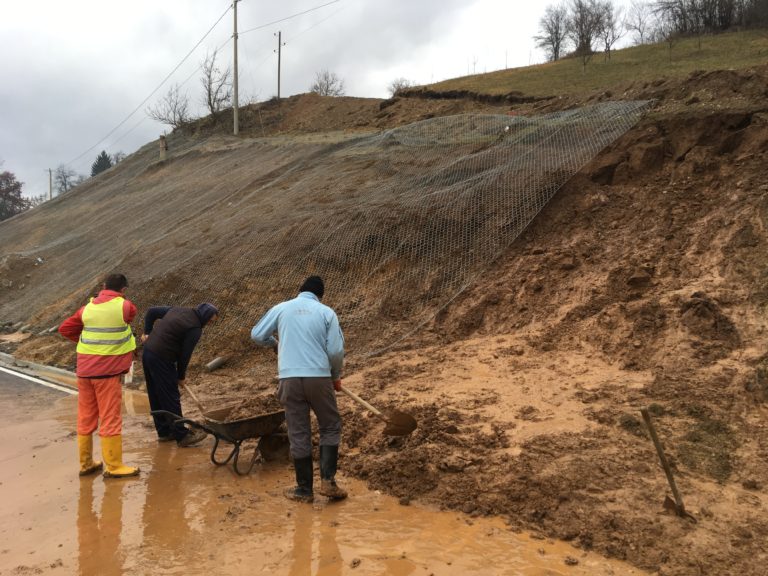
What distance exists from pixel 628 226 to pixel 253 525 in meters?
6.30

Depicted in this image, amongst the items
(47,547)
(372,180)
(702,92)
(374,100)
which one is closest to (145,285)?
(372,180)

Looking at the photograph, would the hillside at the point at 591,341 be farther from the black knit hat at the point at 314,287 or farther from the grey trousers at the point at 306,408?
the black knit hat at the point at 314,287

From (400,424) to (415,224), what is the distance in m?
5.21

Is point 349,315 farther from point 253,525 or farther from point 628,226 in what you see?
point 253,525

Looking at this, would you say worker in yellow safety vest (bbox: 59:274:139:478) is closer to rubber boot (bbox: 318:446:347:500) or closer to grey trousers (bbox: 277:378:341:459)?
grey trousers (bbox: 277:378:341:459)

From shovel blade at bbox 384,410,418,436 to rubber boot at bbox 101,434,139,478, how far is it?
2248mm

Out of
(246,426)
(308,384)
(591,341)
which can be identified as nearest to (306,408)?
(308,384)

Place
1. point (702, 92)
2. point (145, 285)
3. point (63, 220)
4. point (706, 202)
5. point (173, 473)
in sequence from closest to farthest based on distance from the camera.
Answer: point (173, 473) → point (706, 202) → point (702, 92) → point (145, 285) → point (63, 220)

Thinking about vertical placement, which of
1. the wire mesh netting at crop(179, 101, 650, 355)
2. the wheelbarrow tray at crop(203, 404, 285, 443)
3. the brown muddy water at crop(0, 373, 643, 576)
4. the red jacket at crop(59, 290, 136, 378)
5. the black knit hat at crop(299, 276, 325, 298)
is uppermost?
the wire mesh netting at crop(179, 101, 650, 355)

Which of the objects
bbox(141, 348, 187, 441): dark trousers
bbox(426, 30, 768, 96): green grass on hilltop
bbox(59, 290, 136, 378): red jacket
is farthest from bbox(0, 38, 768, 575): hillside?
bbox(426, 30, 768, 96): green grass on hilltop

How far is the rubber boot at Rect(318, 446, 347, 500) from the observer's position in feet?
14.5

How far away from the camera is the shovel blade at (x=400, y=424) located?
5020 mm

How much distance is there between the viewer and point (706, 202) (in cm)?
786

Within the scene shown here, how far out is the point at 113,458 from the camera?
511 centimetres
